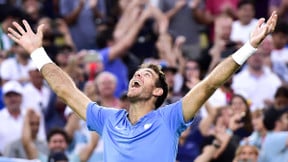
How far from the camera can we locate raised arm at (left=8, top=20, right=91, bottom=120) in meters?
8.47

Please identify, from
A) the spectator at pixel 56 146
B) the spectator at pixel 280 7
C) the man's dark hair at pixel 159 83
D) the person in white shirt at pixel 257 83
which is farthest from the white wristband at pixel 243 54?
the spectator at pixel 280 7

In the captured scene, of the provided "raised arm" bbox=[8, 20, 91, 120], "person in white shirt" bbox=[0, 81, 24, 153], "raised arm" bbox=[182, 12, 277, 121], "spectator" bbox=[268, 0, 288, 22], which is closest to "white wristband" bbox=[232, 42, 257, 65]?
"raised arm" bbox=[182, 12, 277, 121]

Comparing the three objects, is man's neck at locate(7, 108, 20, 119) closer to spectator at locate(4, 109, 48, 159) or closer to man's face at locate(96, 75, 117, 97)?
spectator at locate(4, 109, 48, 159)

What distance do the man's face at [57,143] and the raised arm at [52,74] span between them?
13.7 feet

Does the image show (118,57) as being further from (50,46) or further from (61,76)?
(61,76)

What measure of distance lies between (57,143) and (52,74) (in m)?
4.26

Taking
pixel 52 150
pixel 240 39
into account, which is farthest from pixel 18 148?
pixel 240 39

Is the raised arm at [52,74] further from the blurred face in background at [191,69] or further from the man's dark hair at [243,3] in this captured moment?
the man's dark hair at [243,3]

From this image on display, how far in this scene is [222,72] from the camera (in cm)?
791

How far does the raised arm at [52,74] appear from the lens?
8469 mm

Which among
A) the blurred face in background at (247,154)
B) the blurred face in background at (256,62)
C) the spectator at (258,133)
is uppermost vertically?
the blurred face in background at (256,62)

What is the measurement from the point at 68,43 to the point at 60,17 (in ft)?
3.11

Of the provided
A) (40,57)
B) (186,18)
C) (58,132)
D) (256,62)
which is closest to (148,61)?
(186,18)

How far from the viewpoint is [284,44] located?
1609cm
